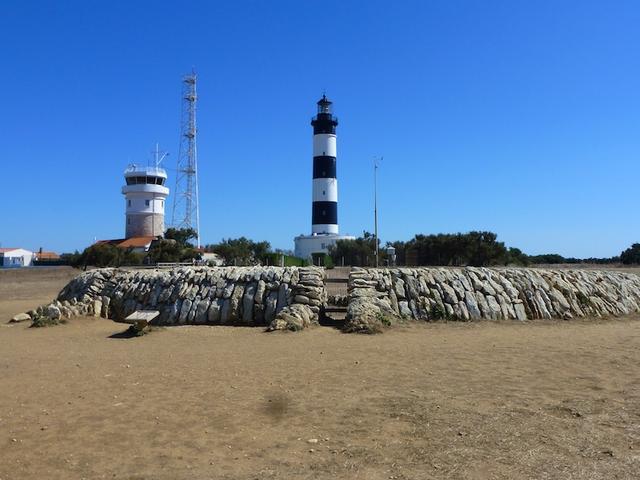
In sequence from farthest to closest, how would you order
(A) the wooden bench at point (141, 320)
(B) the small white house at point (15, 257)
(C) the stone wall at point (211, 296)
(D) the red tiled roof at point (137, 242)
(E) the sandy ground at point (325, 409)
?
1. (B) the small white house at point (15, 257)
2. (D) the red tiled roof at point (137, 242)
3. (C) the stone wall at point (211, 296)
4. (A) the wooden bench at point (141, 320)
5. (E) the sandy ground at point (325, 409)

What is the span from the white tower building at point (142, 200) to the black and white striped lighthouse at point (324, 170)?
20.4 metres

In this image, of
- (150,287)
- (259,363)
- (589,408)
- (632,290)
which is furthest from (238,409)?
(632,290)

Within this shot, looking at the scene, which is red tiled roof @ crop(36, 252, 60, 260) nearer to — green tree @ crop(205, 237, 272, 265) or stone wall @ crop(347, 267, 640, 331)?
green tree @ crop(205, 237, 272, 265)

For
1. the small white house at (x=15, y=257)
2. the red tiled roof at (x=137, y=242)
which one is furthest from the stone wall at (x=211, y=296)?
the small white house at (x=15, y=257)

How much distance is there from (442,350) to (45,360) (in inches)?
302

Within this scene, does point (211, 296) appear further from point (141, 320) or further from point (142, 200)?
point (142, 200)

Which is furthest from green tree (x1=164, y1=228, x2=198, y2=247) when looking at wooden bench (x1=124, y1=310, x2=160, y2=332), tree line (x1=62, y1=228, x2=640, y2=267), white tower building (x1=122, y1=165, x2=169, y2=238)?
wooden bench (x1=124, y1=310, x2=160, y2=332)

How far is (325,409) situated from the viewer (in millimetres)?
7230

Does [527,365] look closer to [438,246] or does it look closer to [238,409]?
[238,409]

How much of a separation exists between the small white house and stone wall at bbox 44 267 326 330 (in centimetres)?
7067

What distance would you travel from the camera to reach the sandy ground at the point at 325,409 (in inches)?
215

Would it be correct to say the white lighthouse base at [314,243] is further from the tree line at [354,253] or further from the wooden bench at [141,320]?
the wooden bench at [141,320]

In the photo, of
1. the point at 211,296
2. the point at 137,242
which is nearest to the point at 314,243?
the point at 137,242

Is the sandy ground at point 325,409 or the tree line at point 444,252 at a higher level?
the tree line at point 444,252
